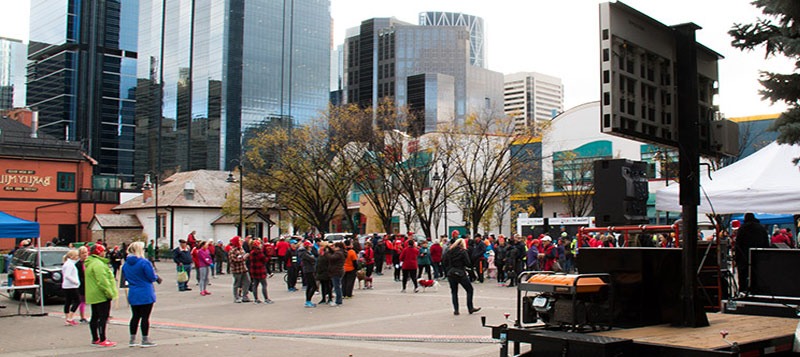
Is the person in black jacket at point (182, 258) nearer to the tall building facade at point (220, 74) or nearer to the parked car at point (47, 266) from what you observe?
the parked car at point (47, 266)

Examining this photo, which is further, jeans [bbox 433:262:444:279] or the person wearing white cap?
jeans [bbox 433:262:444:279]

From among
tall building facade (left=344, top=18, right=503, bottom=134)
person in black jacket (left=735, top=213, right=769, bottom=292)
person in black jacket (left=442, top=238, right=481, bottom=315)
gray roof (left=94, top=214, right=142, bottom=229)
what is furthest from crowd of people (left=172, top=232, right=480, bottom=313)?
tall building facade (left=344, top=18, right=503, bottom=134)

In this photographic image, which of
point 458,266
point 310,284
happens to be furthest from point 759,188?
point 310,284

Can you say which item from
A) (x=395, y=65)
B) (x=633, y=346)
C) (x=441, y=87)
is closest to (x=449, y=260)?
(x=633, y=346)

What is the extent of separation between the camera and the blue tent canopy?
55.7 feet

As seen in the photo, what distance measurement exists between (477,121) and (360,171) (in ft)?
26.1

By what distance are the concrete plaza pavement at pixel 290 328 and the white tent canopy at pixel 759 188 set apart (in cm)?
408

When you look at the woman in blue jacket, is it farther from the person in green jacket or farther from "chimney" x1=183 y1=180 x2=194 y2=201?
"chimney" x1=183 y1=180 x2=194 y2=201

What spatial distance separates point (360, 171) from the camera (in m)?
44.8

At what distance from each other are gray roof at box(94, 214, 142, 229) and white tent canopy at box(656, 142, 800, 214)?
2458 inches

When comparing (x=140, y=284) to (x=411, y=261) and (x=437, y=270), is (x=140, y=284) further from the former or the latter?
(x=437, y=270)

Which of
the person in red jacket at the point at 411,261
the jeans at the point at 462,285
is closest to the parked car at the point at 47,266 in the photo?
the person in red jacket at the point at 411,261

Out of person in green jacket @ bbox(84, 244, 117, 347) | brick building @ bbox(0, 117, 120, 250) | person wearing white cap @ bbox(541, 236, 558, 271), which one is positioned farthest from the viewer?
brick building @ bbox(0, 117, 120, 250)

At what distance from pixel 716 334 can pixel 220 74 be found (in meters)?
139
